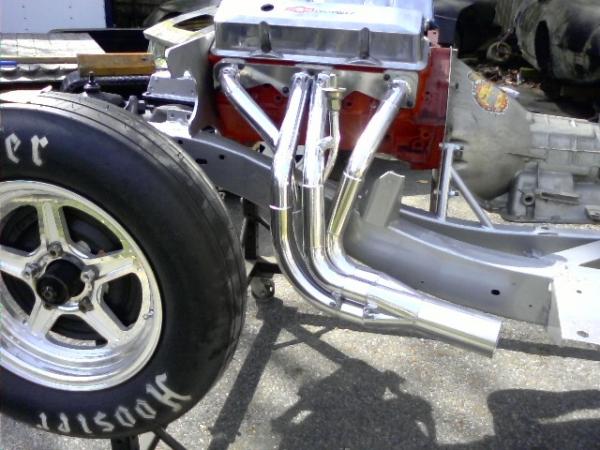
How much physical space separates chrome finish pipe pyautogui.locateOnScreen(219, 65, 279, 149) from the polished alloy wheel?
1.74ft

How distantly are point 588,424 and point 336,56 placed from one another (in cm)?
166

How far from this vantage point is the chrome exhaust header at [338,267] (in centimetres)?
179

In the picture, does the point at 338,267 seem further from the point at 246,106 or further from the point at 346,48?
the point at 346,48

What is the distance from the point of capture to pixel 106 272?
6.28 ft

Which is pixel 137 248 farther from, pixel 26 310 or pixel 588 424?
pixel 588 424

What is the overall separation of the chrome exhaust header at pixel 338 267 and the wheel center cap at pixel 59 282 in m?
0.59

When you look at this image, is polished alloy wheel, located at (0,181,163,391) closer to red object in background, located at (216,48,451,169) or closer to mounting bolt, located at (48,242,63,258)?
mounting bolt, located at (48,242,63,258)

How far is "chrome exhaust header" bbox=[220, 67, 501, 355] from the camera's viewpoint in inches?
70.6

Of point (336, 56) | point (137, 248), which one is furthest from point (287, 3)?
point (137, 248)

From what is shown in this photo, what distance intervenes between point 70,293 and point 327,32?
1.11 meters

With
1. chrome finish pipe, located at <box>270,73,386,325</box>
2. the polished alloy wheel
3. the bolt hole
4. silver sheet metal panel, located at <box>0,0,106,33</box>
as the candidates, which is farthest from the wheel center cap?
silver sheet metal panel, located at <box>0,0,106,33</box>

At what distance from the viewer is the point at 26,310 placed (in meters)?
2.16

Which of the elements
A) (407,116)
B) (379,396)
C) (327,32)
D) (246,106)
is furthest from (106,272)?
(379,396)

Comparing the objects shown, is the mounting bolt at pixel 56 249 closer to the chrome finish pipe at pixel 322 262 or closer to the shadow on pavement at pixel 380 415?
the chrome finish pipe at pixel 322 262
